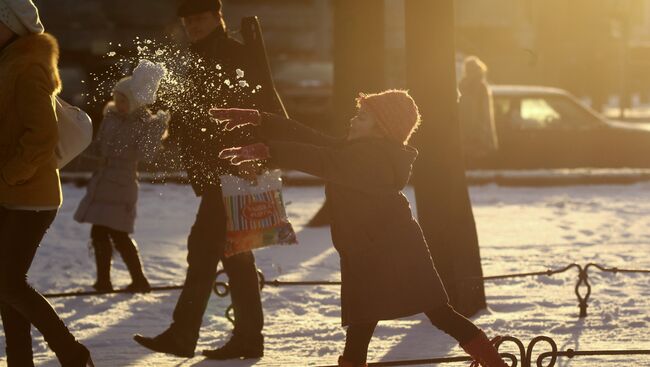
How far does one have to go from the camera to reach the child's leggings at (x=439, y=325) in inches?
221

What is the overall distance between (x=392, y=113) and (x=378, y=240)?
498mm

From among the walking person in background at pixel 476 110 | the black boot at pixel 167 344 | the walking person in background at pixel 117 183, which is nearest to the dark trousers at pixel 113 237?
the walking person in background at pixel 117 183

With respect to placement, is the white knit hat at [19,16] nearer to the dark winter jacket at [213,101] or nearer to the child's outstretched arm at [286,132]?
the child's outstretched arm at [286,132]

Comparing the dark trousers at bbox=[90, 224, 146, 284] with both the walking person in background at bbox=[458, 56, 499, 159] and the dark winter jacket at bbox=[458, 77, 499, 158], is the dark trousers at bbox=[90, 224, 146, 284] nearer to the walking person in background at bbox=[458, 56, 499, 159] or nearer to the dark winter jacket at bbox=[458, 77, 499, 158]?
the walking person in background at bbox=[458, 56, 499, 159]

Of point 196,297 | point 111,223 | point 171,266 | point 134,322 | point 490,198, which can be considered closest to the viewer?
point 196,297

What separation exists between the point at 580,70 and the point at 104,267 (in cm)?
3938

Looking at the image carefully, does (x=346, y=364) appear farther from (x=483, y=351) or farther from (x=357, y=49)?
(x=357, y=49)

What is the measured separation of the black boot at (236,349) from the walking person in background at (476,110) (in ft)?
27.6

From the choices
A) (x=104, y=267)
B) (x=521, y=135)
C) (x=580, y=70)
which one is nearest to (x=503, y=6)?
(x=580, y=70)

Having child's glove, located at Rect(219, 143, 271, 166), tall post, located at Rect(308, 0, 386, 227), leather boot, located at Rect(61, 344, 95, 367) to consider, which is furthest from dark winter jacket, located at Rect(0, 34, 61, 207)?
tall post, located at Rect(308, 0, 386, 227)

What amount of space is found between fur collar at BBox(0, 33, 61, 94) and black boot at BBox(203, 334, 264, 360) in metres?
1.73

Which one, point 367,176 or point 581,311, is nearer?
point 367,176

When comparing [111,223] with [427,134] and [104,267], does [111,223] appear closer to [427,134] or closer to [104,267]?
[104,267]

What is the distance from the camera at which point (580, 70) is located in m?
46.8
